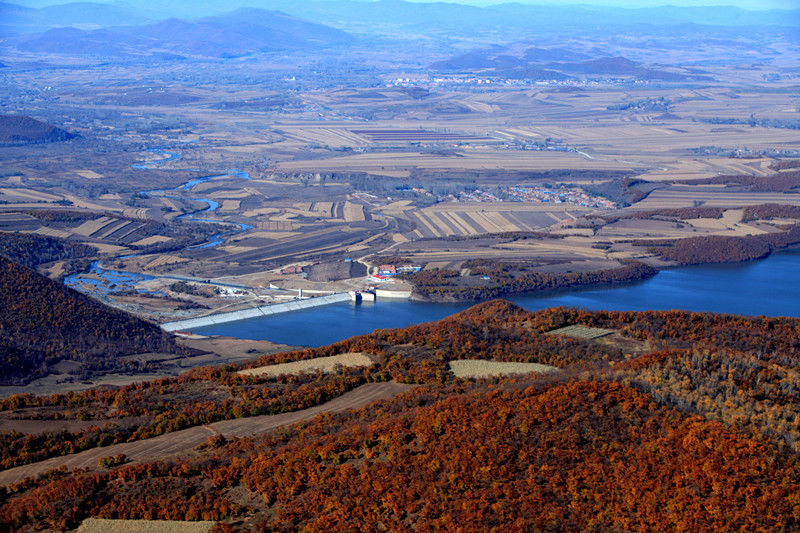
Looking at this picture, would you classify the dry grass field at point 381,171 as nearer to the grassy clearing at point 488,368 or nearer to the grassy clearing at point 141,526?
the grassy clearing at point 488,368

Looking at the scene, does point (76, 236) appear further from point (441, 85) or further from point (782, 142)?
point (441, 85)

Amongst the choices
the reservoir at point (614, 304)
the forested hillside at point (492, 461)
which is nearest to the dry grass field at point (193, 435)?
the forested hillside at point (492, 461)

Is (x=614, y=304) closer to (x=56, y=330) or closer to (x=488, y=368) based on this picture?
(x=488, y=368)

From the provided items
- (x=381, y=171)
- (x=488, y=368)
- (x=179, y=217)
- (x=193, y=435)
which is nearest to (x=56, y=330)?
(x=193, y=435)

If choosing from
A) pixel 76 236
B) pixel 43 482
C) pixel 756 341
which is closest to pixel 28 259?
pixel 76 236

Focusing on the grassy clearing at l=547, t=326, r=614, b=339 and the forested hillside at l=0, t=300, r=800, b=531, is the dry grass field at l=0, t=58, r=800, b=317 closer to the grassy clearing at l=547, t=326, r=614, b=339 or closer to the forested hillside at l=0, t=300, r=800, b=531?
the grassy clearing at l=547, t=326, r=614, b=339

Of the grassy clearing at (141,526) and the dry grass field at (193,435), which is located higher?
the grassy clearing at (141,526)

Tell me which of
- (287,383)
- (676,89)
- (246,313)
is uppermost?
(676,89)
